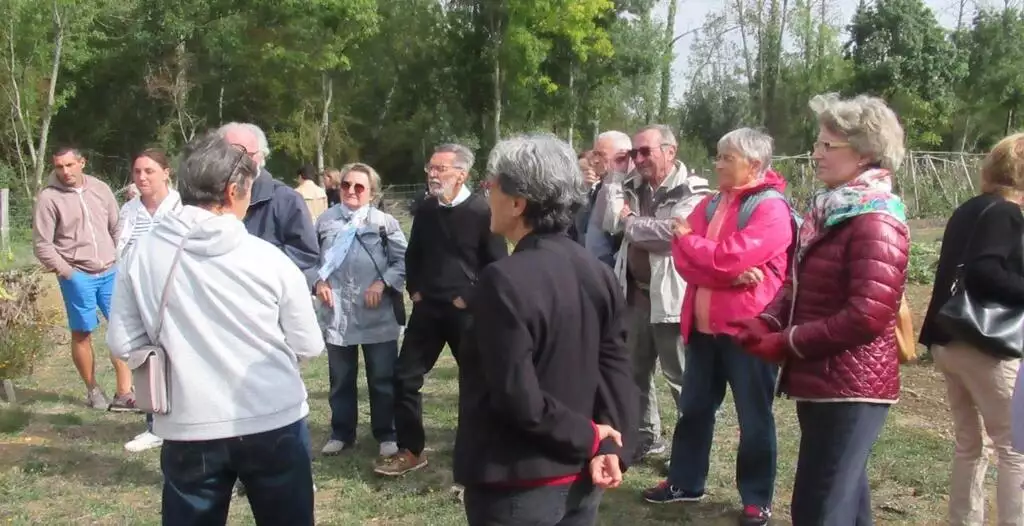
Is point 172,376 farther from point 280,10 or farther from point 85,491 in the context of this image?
point 280,10

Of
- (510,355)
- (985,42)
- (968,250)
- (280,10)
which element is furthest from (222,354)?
(985,42)

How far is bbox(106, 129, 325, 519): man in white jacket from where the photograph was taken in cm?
270

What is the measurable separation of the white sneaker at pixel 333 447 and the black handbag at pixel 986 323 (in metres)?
3.59

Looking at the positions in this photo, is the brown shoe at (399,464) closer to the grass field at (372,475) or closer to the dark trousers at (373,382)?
the grass field at (372,475)

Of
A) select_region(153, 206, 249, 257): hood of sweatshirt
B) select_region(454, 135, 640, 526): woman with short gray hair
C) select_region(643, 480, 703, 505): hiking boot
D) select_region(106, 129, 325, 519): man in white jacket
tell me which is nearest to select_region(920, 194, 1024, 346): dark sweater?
select_region(643, 480, 703, 505): hiking boot

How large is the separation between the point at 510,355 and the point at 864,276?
4.07ft

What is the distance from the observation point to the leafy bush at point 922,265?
38.1 ft

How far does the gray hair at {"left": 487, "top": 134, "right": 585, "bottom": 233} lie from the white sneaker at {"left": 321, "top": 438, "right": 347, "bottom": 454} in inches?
137

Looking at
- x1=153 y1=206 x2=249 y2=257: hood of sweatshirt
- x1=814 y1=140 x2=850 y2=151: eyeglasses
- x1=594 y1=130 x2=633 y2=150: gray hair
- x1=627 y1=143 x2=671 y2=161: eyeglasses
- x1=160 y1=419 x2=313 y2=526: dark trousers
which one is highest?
x1=594 y1=130 x2=633 y2=150: gray hair

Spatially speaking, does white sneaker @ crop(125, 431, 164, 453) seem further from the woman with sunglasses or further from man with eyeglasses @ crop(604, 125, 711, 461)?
man with eyeglasses @ crop(604, 125, 711, 461)

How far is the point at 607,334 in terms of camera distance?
246 cm

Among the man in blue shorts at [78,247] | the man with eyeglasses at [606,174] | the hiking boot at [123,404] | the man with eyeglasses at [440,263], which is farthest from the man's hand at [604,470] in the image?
the hiking boot at [123,404]

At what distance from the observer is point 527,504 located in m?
2.31

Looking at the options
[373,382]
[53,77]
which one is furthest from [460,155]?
[53,77]
